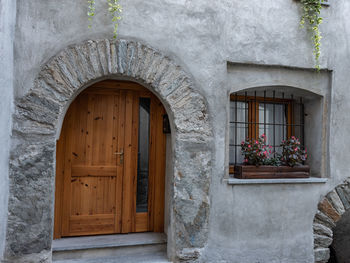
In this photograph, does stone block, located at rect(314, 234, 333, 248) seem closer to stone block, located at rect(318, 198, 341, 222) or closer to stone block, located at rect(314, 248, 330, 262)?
stone block, located at rect(314, 248, 330, 262)

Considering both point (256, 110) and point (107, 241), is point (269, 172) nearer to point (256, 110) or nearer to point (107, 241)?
point (256, 110)

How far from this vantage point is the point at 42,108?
2.91 m

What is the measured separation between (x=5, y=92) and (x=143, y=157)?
175 cm

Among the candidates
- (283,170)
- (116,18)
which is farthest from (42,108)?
(283,170)

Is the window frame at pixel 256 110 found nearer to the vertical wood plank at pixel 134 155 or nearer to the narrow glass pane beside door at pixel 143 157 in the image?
the narrow glass pane beside door at pixel 143 157

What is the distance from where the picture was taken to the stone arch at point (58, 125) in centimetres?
285

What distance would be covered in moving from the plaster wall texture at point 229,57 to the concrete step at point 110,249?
0.63m

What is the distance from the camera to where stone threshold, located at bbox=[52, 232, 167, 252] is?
3272mm

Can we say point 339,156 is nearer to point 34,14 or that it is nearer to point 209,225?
point 209,225

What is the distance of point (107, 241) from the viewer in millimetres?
3447

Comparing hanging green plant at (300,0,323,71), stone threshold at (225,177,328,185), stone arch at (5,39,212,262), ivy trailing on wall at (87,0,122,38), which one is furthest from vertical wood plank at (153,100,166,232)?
hanging green plant at (300,0,323,71)

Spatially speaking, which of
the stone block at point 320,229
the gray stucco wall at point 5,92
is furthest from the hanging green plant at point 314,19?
the gray stucco wall at point 5,92

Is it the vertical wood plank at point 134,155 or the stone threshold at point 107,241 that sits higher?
the vertical wood plank at point 134,155

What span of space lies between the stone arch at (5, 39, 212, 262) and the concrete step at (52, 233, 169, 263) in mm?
287
